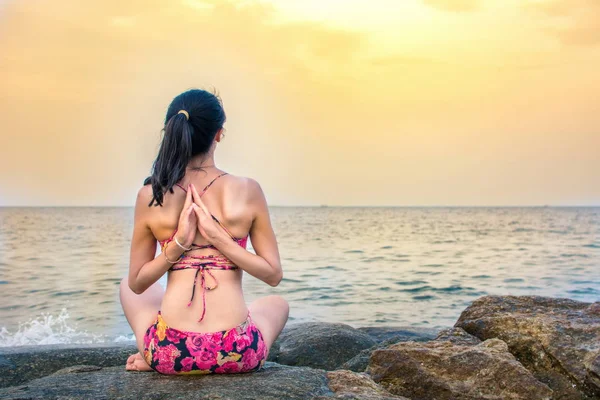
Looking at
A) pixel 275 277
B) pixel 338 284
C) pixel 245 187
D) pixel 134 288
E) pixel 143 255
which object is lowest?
pixel 338 284

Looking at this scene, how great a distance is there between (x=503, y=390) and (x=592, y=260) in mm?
21042

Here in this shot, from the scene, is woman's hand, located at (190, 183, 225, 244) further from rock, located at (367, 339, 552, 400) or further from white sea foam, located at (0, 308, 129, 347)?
white sea foam, located at (0, 308, 129, 347)

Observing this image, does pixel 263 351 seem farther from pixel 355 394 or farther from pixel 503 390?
pixel 503 390

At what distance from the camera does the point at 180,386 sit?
3.84 meters

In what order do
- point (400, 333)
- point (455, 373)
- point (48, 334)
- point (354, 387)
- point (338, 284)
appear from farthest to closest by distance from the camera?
point (338, 284), point (48, 334), point (400, 333), point (455, 373), point (354, 387)

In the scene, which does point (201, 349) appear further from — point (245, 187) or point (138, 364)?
point (245, 187)

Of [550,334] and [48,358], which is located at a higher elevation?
[550,334]

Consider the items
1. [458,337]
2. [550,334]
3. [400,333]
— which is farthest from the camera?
[400,333]

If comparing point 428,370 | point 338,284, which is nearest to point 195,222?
point 428,370

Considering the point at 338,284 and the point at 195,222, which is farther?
the point at 338,284

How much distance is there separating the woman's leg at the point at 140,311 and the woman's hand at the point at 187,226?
0.73m

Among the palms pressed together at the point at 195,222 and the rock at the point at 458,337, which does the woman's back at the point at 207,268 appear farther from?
the rock at the point at 458,337

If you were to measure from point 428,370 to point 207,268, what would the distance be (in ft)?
6.16

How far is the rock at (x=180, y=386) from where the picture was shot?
12.2 ft
